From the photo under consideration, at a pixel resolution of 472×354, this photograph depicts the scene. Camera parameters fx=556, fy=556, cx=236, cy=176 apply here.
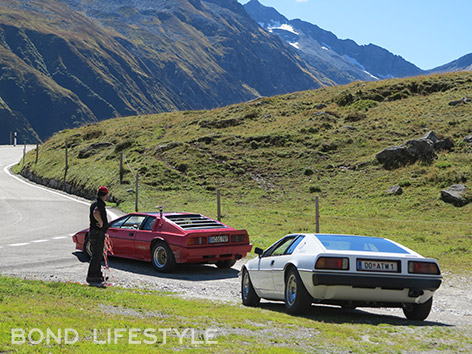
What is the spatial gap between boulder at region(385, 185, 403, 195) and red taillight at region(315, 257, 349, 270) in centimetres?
2200

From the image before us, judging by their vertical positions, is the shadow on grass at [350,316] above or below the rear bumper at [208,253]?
below

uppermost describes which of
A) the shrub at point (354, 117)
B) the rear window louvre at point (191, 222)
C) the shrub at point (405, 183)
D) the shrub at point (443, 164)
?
the shrub at point (354, 117)

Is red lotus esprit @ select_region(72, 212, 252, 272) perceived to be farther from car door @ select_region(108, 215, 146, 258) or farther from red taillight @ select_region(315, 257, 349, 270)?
red taillight @ select_region(315, 257, 349, 270)

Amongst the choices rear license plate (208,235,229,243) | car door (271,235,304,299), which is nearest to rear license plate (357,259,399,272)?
car door (271,235,304,299)

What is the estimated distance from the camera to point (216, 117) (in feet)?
176

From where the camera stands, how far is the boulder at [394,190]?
2859 centimetres

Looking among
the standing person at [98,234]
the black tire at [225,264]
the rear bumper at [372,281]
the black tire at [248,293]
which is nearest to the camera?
the rear bumper at [372,281]

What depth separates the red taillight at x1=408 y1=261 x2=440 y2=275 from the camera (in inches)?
305

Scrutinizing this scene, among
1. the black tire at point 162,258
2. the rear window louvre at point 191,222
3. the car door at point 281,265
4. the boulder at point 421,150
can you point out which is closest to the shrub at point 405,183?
the boulder at point 421,150

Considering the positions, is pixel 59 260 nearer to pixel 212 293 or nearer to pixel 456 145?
pixel 212 293

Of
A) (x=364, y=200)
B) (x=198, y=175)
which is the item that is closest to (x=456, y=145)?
(x=364, y=200)

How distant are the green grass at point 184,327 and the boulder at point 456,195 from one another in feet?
59.9

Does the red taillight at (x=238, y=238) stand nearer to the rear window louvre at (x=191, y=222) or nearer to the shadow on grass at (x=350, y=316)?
the rear window louvre at (x=191, y=222)

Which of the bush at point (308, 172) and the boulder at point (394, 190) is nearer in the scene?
the boulder at point (394, 190)
